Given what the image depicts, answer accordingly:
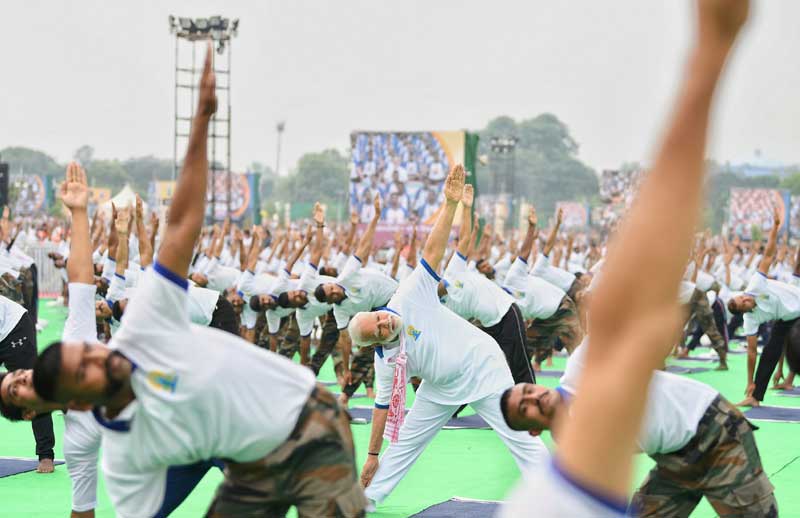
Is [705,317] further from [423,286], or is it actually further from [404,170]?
[404,170]

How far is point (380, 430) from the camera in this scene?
Result: 785 centimetres

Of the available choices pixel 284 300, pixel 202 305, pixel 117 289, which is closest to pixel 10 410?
pixel 117 289

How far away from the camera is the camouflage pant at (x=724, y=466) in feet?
14.1

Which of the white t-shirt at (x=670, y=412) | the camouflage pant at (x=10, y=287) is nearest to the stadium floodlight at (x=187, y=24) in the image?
the camouflage pant at (x=10, y=287)

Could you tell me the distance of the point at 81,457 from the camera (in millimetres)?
5520

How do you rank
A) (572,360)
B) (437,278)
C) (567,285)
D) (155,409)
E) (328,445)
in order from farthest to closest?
(567,285), (437,278), (572,360), (328,445), (155,409)

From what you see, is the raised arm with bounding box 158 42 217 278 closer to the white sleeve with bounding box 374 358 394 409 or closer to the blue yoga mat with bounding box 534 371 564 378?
the white sleeve with bounding box 374 358 394 409

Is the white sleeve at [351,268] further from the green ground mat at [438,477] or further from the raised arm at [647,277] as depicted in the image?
the raised arm at [647,277]

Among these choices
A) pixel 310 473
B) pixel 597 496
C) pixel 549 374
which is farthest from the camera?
pixel 549 374

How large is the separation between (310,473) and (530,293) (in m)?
11.0

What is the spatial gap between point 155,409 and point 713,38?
2.42 m

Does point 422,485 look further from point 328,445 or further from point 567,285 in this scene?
point 567,285

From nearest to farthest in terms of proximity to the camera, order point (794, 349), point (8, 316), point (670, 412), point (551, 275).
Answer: point (794, 349) < point (670, 412) < point (8, 316) < point (551, 275)

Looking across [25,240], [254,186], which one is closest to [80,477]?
[25,240]
